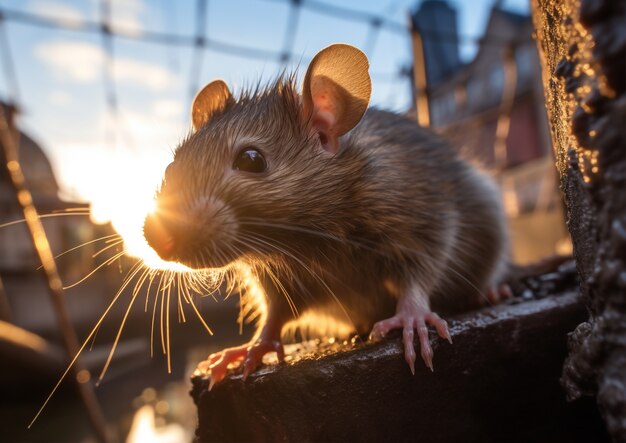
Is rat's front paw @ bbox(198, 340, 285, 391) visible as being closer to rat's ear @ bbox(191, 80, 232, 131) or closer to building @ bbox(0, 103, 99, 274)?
rat's ear @ bbox(191, 80, 232, 131)

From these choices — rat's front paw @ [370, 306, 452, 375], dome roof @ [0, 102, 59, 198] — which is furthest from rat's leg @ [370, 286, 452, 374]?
dome roof @ [0, 102, 59, 198]

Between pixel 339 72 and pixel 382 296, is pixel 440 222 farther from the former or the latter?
pixel 339 72

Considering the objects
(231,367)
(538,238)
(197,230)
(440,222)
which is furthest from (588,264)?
(538,238)

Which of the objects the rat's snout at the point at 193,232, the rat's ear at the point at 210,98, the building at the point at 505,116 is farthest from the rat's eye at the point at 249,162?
the building at the point at 505,116

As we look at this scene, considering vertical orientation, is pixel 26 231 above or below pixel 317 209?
above

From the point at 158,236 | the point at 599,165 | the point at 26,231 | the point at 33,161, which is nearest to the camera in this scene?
the point at 599,165

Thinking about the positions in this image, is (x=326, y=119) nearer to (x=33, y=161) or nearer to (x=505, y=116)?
(x=505, y=116)

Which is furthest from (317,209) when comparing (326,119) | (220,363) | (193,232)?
(220,363)
